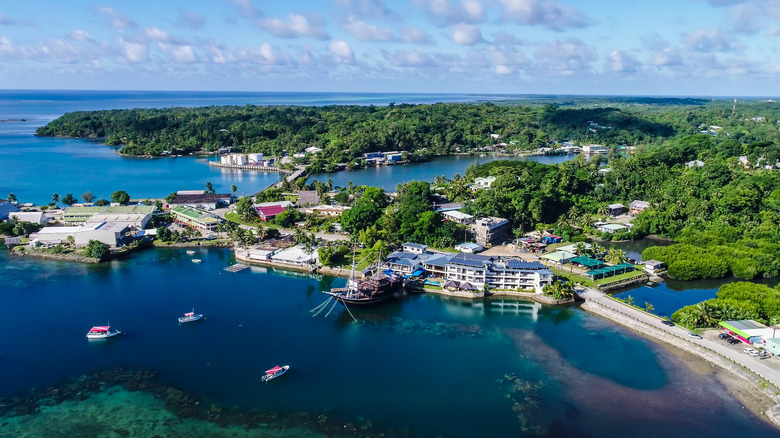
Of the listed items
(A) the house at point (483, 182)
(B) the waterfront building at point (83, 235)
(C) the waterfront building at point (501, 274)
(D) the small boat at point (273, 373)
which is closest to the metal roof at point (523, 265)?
(C) the waterfront building at point (501, 274)

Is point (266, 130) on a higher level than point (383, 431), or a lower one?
higher

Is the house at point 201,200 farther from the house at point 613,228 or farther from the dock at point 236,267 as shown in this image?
the house at point 613,228

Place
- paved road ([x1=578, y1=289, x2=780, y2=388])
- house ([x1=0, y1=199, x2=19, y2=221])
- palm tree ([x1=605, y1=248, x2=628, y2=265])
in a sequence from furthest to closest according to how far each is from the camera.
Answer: house ([x1=0, y1=199, x2=19, y2=221]) < palm tree ([x1=605, y1=248, x2=628, y2=265]) < paved road ([x1=578, y1=289, x2=780, y2=388])

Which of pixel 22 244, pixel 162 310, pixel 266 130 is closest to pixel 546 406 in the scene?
pixel 162 310

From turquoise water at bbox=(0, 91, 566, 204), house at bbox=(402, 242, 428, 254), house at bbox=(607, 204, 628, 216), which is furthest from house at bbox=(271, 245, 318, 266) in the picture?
house at bbox=(607, 204, 628, 216)

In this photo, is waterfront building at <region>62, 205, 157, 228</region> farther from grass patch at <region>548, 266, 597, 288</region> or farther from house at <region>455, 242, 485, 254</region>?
grass patch at <region>548, 266, 597, 288</region>

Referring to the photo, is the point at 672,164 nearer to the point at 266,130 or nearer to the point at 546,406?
the point at 546,406

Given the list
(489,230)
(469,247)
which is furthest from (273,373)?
(489,230)
